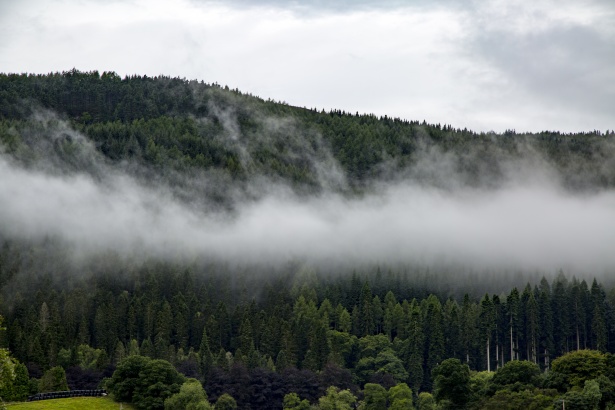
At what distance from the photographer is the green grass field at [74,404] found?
605ft

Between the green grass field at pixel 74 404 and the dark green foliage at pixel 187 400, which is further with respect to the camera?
the dark green foliage at pixel 187 400

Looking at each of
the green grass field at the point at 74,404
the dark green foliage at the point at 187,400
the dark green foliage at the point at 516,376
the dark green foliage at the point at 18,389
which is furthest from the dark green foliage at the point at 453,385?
the dark green foliage at the point at 18,389

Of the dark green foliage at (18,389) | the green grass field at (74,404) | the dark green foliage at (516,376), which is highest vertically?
the dark green foliage at (516,376)

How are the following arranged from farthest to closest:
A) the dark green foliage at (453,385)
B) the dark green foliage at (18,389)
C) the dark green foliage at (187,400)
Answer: the dark green foliage at (187,400) → the dark green foliage at (453,385) → the dark green foliage at (18,389)

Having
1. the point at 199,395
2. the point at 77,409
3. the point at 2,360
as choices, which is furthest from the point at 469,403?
the point at 2,360

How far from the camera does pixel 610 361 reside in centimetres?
18300

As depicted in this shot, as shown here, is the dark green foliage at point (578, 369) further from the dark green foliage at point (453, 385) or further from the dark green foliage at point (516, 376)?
the dark green foliage at point (453, 385)

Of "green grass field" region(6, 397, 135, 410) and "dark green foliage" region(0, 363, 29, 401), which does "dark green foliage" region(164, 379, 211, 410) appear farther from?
"dark green foliage" region(0, 363, 29, 401)

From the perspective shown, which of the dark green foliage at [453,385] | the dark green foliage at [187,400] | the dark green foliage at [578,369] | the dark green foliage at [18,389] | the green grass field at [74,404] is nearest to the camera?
the dark green foliage at [578,369]

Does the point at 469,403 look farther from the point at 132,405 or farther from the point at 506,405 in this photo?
the point at 132,405

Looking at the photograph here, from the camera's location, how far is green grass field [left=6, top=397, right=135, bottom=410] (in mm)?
184363

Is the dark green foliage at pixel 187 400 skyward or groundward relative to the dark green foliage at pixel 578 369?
groundward

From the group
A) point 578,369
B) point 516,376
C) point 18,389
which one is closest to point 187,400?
point 18,389

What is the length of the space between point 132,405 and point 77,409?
38.1 ft
